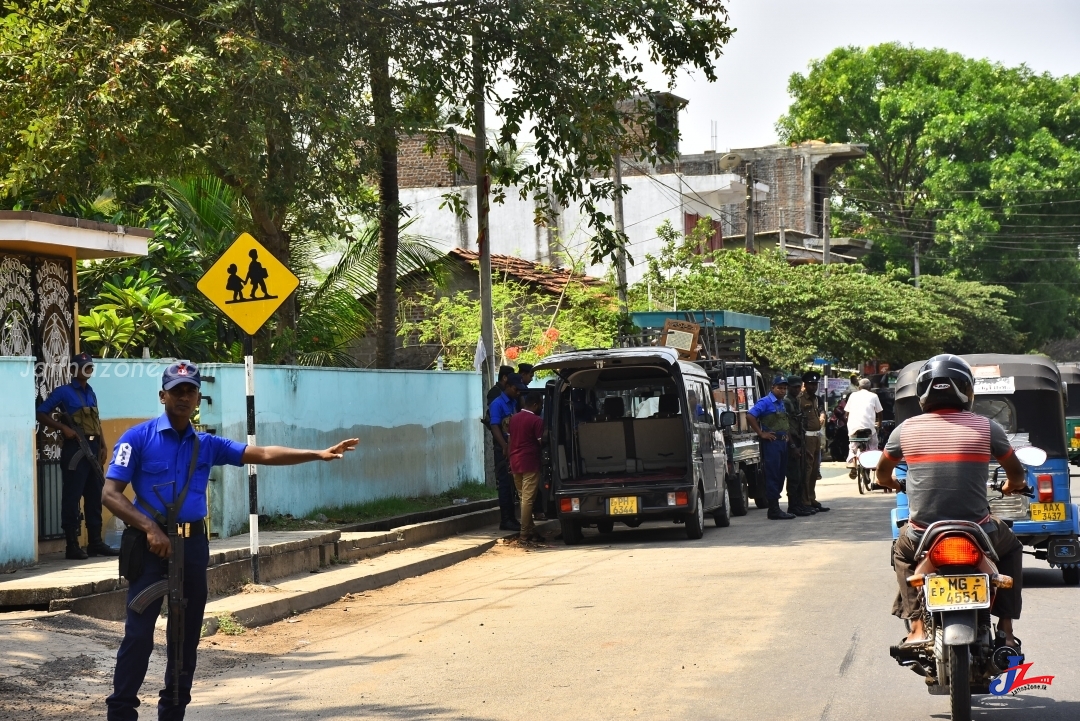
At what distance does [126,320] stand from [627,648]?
35.4ft

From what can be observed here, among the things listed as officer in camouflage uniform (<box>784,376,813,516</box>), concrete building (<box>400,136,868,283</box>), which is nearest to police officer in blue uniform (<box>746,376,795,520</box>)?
officer in camouflage uniform (<box>784,376,813,516</box>)

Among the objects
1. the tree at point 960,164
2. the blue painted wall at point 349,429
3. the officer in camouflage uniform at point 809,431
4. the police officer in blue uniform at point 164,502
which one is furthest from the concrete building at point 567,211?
the police officer in blue uniform at point 164,502

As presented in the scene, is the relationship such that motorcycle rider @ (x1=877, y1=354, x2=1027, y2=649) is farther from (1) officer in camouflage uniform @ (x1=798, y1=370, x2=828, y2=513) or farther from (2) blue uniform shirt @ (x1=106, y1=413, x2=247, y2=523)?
(1) officer in camouflage uniform @ (x1=798, y1=370, x2=828, y2=513)

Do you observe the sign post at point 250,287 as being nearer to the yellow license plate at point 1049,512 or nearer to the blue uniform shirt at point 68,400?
the blue uniform shirt at point 68,400

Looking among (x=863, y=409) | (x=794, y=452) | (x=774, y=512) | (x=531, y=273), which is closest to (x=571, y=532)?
(x=774, y=512)

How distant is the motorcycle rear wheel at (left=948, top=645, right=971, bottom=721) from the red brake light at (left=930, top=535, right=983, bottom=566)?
0.38 meters

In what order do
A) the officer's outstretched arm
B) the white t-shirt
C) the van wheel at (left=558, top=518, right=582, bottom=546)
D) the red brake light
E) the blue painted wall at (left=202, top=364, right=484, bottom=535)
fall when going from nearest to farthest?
the red brake light, the officer's outstretched arm, the blue painted wall at (left=202, top=364, right=484, bottom=535), the van wheel at (left=558, top=518, right=582, bottom=546), the white t-shirt

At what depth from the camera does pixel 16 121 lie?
15242 millimetres

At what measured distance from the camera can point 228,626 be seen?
10.1 m

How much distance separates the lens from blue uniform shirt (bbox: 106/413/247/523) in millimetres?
6289

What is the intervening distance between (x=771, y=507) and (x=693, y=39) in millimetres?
6470

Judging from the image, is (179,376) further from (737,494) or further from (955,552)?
(737,494)

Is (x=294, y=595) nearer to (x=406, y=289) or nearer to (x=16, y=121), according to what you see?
(x=16, y=121)

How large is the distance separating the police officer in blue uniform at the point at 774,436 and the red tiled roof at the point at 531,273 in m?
13.8
